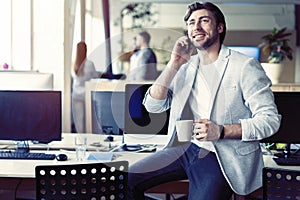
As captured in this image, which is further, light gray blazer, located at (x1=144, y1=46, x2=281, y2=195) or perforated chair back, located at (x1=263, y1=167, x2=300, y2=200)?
light gray blazer, located at (x1=144, y1=46, x2=281, y2=195)

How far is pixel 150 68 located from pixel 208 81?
131 inches

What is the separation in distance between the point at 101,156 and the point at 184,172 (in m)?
0.54

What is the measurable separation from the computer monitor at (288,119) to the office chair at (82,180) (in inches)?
41.1

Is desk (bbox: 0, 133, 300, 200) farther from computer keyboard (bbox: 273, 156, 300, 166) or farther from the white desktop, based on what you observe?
the white desktop

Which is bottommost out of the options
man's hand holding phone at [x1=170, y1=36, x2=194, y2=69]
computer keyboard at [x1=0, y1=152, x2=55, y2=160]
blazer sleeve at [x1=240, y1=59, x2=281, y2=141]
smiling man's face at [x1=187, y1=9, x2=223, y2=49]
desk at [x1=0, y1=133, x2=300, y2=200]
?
desk at [x1=0, y1=133, x2=300, y2=200]

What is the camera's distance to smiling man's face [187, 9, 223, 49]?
7.74ft

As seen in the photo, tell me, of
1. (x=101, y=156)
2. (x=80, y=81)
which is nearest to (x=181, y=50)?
(x=101, y=156)

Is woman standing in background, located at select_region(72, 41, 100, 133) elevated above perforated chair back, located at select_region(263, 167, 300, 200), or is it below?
above

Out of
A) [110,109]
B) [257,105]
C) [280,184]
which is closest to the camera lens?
[280,184]

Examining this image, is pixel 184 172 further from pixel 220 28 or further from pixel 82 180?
pixel 220 28

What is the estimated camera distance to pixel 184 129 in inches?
90.6

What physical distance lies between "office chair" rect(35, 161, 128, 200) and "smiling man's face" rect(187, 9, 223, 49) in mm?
705

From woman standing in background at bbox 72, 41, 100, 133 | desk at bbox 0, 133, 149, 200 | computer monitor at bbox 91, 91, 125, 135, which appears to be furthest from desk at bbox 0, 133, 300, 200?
woman standing in background at bbox 72, 41, 100, 133

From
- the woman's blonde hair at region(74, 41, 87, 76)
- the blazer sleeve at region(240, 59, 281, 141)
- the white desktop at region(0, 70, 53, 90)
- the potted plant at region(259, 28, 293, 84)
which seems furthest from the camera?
the woman's blonde hair at region(74, 41, 87, 76)
